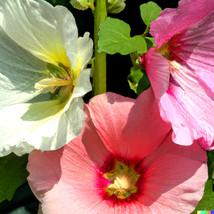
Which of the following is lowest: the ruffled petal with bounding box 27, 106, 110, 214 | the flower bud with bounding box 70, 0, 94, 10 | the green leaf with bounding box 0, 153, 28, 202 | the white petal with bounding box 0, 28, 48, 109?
the green leaf with bounding box 0, 153, 28, 202

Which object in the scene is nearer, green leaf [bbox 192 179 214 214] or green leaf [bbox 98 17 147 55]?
green leaf [bbox 98 17 147 55]

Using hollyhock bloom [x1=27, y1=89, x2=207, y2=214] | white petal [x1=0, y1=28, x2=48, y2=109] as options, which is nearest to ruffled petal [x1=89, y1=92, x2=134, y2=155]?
hollyhock bloom [x1=27, y1=89, x2=207, y2=214]

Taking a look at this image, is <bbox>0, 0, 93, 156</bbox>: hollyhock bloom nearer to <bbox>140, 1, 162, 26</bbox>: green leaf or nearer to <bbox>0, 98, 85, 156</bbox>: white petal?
<bbox>0, 98, 85, 156</bbox>: white petal

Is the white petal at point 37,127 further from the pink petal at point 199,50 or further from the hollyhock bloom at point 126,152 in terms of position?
the pink petal at point 199,50


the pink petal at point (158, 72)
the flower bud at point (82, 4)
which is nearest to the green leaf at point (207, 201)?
the pink petal at point (158, 72)

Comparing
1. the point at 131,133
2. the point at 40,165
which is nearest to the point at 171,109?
the point at 131,133

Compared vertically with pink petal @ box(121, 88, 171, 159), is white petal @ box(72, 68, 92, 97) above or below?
above

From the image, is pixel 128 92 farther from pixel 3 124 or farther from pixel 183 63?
pixel 3 124

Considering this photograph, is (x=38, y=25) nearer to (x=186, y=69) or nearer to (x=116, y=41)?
(x=116, y=41)
